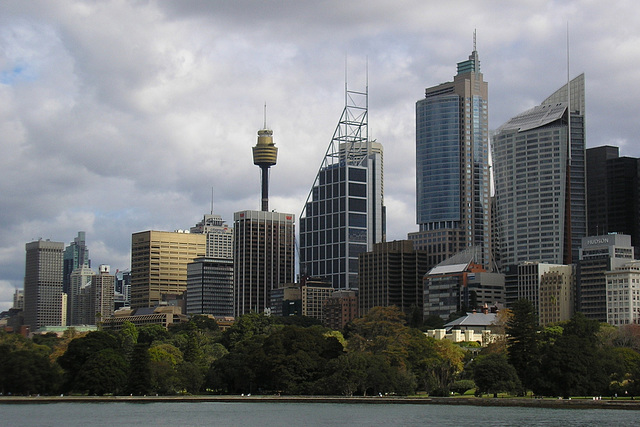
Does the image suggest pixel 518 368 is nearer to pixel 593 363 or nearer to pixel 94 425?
pixel 593 363

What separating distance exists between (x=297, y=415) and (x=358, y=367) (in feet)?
79.9

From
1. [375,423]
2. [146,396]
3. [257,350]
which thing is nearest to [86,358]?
[146,396]

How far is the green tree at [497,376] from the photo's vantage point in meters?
145

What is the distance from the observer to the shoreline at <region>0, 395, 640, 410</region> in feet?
431

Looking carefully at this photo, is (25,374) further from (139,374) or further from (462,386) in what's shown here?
(462,386)

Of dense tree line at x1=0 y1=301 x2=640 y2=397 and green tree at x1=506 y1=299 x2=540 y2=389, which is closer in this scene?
dense tree line at x1=0 y1=301 x2=640 y2=397

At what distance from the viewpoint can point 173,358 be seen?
17812cm

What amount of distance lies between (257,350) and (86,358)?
25.6m

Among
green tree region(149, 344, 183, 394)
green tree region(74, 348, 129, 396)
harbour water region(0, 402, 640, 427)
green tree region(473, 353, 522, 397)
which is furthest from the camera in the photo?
green tree region(149, 344, 183, 394)

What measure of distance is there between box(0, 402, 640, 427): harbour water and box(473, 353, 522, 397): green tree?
7467mm

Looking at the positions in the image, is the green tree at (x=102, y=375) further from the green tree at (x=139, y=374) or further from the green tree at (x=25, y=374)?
the green tree at (x=25, y=374)

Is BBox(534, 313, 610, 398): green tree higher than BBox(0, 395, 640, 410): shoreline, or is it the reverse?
BBox(534, 313, 610, 398): green tree

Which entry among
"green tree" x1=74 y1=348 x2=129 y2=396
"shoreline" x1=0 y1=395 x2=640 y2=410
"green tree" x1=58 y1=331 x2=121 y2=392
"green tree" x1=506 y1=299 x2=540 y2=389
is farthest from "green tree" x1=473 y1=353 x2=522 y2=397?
"green tree" x1=58 y1=331 x2=121 y2=392

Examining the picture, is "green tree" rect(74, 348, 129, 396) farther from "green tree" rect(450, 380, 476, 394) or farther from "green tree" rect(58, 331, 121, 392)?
"green tree" rect(450, 380, 476, 394)
